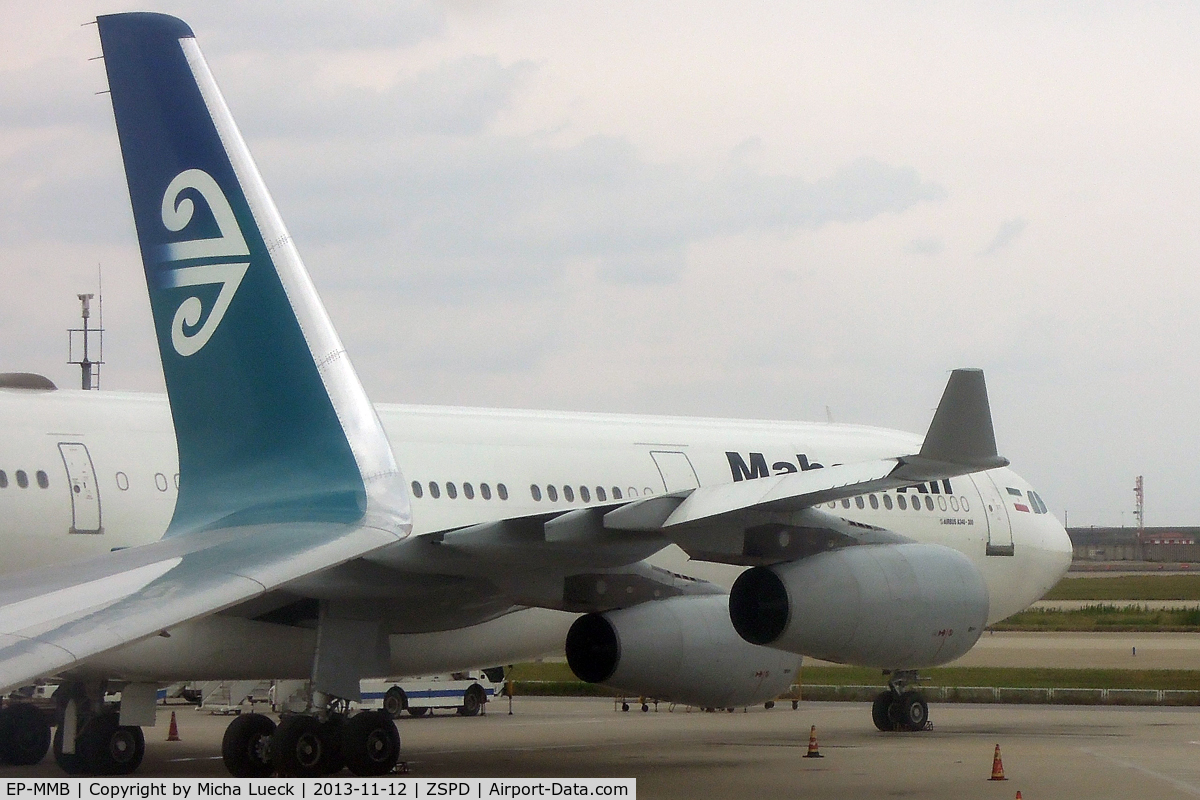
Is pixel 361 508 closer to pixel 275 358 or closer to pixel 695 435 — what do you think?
pixel 275 358

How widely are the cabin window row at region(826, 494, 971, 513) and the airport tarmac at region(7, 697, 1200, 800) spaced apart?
3.06 meters

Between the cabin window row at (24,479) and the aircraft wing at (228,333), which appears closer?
the aircraft wing at (228,333)

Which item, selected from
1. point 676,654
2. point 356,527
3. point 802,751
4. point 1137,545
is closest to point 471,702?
point 802,751

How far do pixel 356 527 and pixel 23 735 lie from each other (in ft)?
43.8

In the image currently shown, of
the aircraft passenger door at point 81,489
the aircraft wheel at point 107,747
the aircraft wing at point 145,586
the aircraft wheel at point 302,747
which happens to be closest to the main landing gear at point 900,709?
the aircraft wheel at point 107,747

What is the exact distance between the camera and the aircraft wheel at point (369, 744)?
14.8 meters

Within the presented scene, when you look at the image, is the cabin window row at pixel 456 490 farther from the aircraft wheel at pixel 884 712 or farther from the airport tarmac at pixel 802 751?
the aircraft wheel at pixel 884 712

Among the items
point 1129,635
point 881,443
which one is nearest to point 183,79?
point 881,443

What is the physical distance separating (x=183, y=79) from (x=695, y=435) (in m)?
11.5

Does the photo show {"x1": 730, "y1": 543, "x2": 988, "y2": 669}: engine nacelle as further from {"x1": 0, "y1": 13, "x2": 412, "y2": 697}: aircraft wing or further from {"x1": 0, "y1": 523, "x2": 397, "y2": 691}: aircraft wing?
{"x1": 0, "y1": 523, "x2": 397, "y2": 691}: aircraft wing

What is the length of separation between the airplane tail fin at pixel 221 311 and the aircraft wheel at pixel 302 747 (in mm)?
5482

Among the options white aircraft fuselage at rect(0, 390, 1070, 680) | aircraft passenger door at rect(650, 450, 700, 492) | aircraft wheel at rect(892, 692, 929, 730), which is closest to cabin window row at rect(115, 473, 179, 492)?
white aircraft fuselage at rect(0, 390, 1070, 680)

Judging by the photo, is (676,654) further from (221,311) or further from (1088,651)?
(1088,651)

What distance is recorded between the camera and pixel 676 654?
16.2 meters
